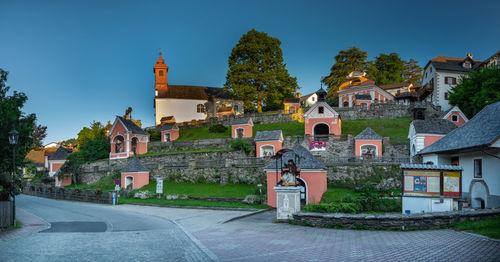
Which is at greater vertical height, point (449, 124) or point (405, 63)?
point (405, 63)

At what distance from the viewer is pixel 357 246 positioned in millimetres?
10344

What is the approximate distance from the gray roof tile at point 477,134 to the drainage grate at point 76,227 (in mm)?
18503

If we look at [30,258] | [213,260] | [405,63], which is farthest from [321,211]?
[405,63]

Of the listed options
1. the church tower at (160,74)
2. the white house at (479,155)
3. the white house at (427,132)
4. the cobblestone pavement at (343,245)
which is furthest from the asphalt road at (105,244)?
the church tower at (160,74)

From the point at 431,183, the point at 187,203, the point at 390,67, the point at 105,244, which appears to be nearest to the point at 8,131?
the point at 105,244

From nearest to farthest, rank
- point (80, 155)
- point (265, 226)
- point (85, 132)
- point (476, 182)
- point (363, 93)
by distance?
point (265, 226)
point (476, 182)
point (80, 155)
point (363, 93)
point (85, 132)

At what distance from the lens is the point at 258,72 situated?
2360 inches

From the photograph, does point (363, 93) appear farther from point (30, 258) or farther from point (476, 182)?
point (30, 258)

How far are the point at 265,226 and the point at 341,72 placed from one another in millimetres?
62848

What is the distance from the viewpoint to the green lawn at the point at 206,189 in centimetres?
2935

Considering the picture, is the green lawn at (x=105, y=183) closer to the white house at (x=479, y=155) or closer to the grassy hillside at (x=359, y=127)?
the grassy hillside at (x=359, y=127)

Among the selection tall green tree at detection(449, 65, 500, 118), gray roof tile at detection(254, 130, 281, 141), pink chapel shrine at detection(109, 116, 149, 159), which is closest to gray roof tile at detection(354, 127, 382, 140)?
gray roof tile at detection(254, 130, 281, 141)

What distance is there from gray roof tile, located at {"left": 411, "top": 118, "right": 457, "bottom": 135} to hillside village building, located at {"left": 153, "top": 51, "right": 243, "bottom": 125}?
39.3m

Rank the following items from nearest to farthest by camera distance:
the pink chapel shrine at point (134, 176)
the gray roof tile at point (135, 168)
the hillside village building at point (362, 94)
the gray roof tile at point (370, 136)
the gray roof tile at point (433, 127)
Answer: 1. the gray roof tile at point (433, 127)
2. the gray roof tile at point (370, 136)
3. the pink chapel shrine at point (134, 176)
4. the gray roof tile at point (135, 168)
5. the hillside village building at point (362, 94)
